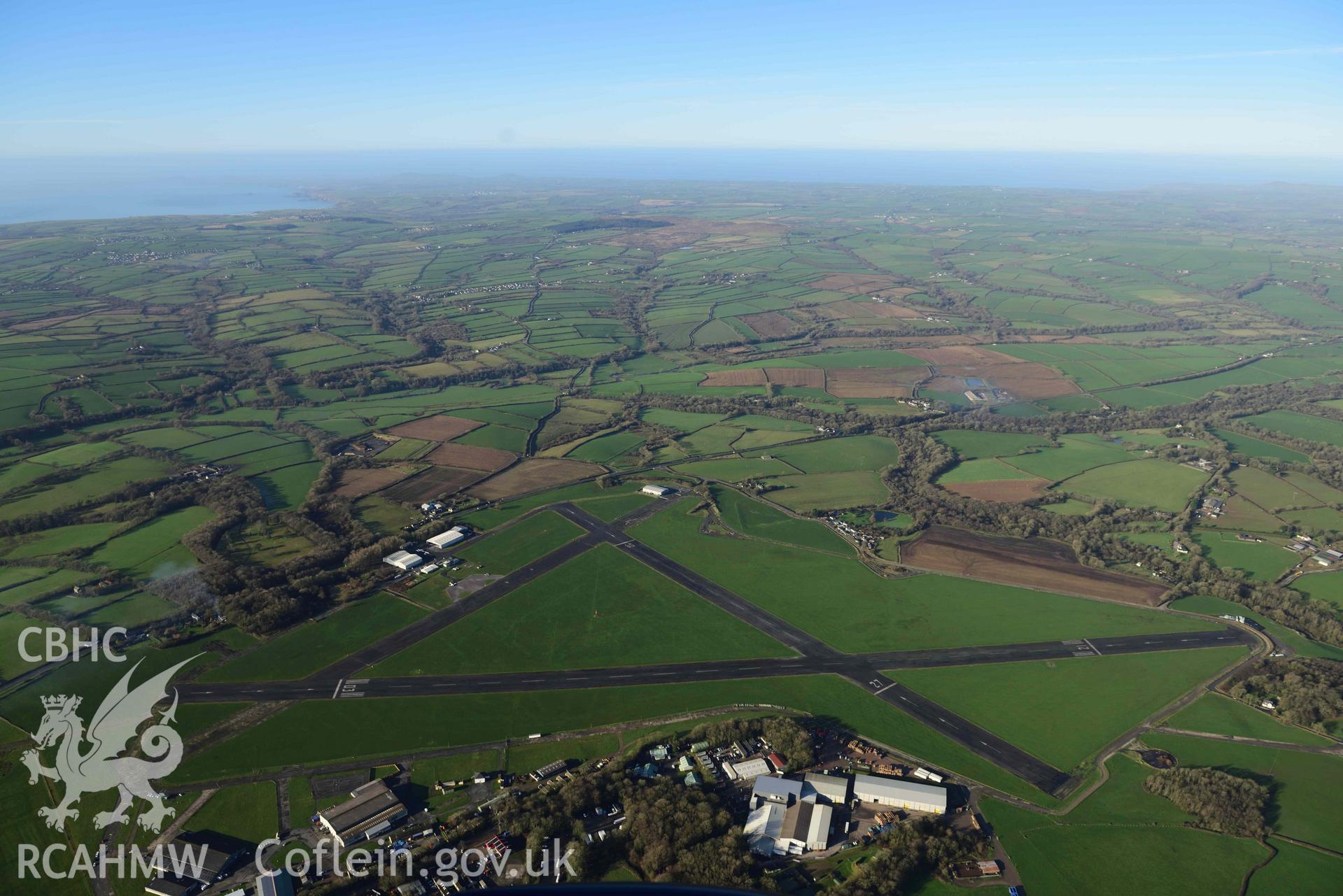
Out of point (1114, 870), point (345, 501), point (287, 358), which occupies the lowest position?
point (1114, 870)

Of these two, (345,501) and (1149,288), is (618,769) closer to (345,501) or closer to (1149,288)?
(345,501)

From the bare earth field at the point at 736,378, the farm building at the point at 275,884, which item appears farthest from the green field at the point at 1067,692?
the bare earth field at the point at 736,378

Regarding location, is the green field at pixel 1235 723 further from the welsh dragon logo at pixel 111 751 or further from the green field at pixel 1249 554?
the welsh dragon logo at pixel 111 751

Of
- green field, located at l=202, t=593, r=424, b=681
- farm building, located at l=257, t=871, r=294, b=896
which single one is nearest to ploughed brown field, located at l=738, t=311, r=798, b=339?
green field, located at l=202, t=593, r=424, b=681

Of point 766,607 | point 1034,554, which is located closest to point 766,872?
point 766,607

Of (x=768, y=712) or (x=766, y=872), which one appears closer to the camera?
(x=766, y=872)

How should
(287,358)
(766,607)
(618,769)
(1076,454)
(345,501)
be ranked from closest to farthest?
(618,769)
(766,607)
(345,501)
(1076,454)
(287,358)
